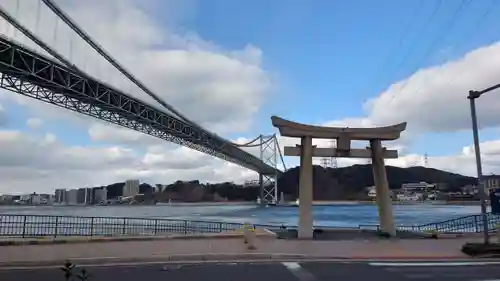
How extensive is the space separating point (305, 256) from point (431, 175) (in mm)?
115241

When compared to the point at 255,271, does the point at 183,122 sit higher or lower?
higher

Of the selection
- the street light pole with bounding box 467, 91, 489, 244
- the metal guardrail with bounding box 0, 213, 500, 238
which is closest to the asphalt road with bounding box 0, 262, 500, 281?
the street light pole with bounding box 467, 91, 489, 244

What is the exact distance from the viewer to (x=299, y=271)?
10.2 metres

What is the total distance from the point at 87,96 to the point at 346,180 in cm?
7073

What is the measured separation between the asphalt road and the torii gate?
6.97 m

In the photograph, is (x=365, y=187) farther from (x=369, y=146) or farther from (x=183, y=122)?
(x=369, y=146)

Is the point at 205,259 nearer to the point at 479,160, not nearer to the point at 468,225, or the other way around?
the point at 479,160

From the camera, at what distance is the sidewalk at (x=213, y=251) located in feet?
38.2

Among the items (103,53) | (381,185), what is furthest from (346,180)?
(381,185)

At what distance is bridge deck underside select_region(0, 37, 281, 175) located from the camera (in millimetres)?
35812

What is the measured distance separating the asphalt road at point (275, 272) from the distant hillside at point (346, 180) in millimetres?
79181

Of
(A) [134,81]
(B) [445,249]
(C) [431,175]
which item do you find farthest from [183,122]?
(C) [431,175]

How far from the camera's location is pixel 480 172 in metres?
14.2

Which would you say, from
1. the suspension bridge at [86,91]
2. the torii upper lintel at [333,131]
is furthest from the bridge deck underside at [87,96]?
the torii upper lintel at [333,131]
